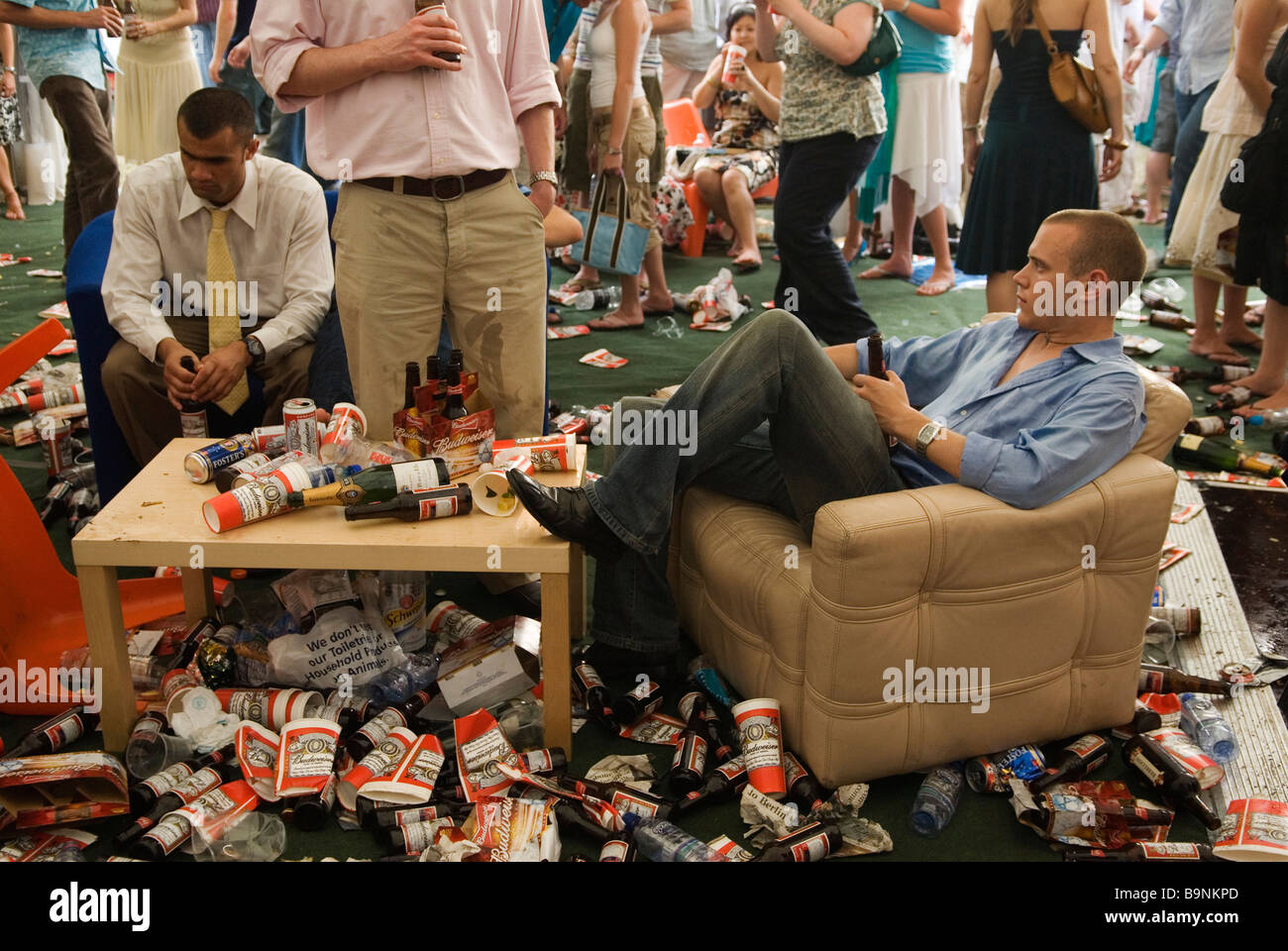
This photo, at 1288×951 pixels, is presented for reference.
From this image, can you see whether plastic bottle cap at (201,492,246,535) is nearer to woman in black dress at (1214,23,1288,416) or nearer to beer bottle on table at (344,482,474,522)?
beer bottle on table at (344,482,474,522)

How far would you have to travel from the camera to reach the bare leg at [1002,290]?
14.2 ft

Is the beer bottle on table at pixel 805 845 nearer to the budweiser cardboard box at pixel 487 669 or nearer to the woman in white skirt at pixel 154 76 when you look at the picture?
the budweiser cardboard box at pixel 487 669

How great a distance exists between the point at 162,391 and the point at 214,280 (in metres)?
0.33

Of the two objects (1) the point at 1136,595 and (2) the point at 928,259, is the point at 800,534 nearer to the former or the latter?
(1) the point at 1136,595

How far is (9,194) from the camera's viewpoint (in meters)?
7.41

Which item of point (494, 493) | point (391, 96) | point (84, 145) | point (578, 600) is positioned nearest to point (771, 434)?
point (494, 493)

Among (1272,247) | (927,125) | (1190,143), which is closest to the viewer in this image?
(1272,247)

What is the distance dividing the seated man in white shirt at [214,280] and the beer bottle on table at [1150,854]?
7.45 ft

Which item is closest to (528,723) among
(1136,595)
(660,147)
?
(1136,595)

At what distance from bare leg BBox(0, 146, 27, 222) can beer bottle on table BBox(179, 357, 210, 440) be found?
17.4 feet

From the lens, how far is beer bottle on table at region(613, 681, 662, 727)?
2.51 meters

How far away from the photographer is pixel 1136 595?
2320mm

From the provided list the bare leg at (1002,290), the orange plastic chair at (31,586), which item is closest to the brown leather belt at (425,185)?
the orange plastic chair at (31,586)

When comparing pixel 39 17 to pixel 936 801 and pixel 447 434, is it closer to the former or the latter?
pixel 447 434
